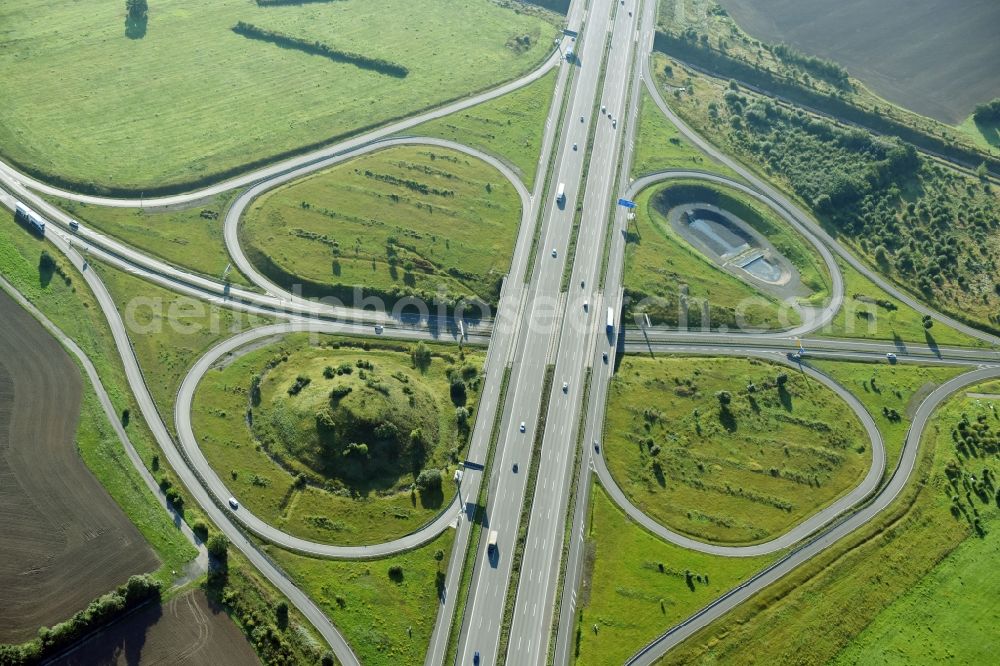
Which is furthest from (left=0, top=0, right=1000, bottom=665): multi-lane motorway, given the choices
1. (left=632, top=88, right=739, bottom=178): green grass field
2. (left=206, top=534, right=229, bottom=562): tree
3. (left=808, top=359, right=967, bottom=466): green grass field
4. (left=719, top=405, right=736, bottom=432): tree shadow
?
(left=719, top=405, right=736, bottom=432): tree shadow

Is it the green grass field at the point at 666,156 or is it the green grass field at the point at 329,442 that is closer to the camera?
the green grass field at the point at 329,442

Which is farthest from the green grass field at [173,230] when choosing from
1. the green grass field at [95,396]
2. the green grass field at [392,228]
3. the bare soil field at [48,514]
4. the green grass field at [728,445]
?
the green grass field at [728,445]

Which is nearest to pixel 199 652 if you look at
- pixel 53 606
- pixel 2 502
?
pixel 53 606

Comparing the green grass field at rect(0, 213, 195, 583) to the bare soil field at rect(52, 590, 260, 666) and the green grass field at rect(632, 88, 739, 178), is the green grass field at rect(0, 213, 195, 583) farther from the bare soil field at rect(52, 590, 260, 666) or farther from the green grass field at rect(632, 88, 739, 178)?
the green grass field at rect(632, 88, 739, 178)

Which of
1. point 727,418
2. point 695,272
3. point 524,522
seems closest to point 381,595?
point 524,522

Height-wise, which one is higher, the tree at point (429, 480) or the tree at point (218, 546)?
A: the tree at point (429, 480)

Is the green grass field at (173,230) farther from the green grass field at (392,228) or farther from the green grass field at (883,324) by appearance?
the green grass field at (883,324)
